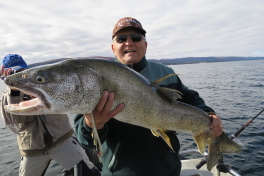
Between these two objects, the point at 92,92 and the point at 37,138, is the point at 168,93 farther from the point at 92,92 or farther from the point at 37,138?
the point at 37,138

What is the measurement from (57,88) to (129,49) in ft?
5.21

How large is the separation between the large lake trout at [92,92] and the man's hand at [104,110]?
0.06 m

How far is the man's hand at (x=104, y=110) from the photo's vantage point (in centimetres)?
230

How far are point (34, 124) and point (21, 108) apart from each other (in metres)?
3.18

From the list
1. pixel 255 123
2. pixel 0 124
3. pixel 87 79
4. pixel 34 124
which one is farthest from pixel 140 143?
pixel 0 124

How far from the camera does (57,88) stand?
2186 millimetres

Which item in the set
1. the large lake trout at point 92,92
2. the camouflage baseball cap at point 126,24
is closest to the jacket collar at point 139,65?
the camouflage baseball cap at point 126,24

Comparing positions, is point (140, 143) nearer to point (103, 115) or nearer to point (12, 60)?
point (103, 115)

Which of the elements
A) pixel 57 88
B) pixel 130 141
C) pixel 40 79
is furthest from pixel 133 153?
pixel 40 79

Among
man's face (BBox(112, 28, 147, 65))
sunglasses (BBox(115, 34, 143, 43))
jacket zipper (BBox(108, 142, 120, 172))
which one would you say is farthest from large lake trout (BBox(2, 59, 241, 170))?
sunglasses (BBox(115, 34, 143, 43))

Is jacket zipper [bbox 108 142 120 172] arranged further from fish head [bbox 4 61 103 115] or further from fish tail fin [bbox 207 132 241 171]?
fish tail fin [bbox 207 132 241 171]

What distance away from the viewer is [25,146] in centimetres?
477

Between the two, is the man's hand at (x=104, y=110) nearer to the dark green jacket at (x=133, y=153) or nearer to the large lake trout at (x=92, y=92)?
the large lake trout at (x=92, y=92)

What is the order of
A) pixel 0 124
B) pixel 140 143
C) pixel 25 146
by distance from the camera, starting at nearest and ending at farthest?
pixel 140 143, pixel 25 146, pixel 0 124
